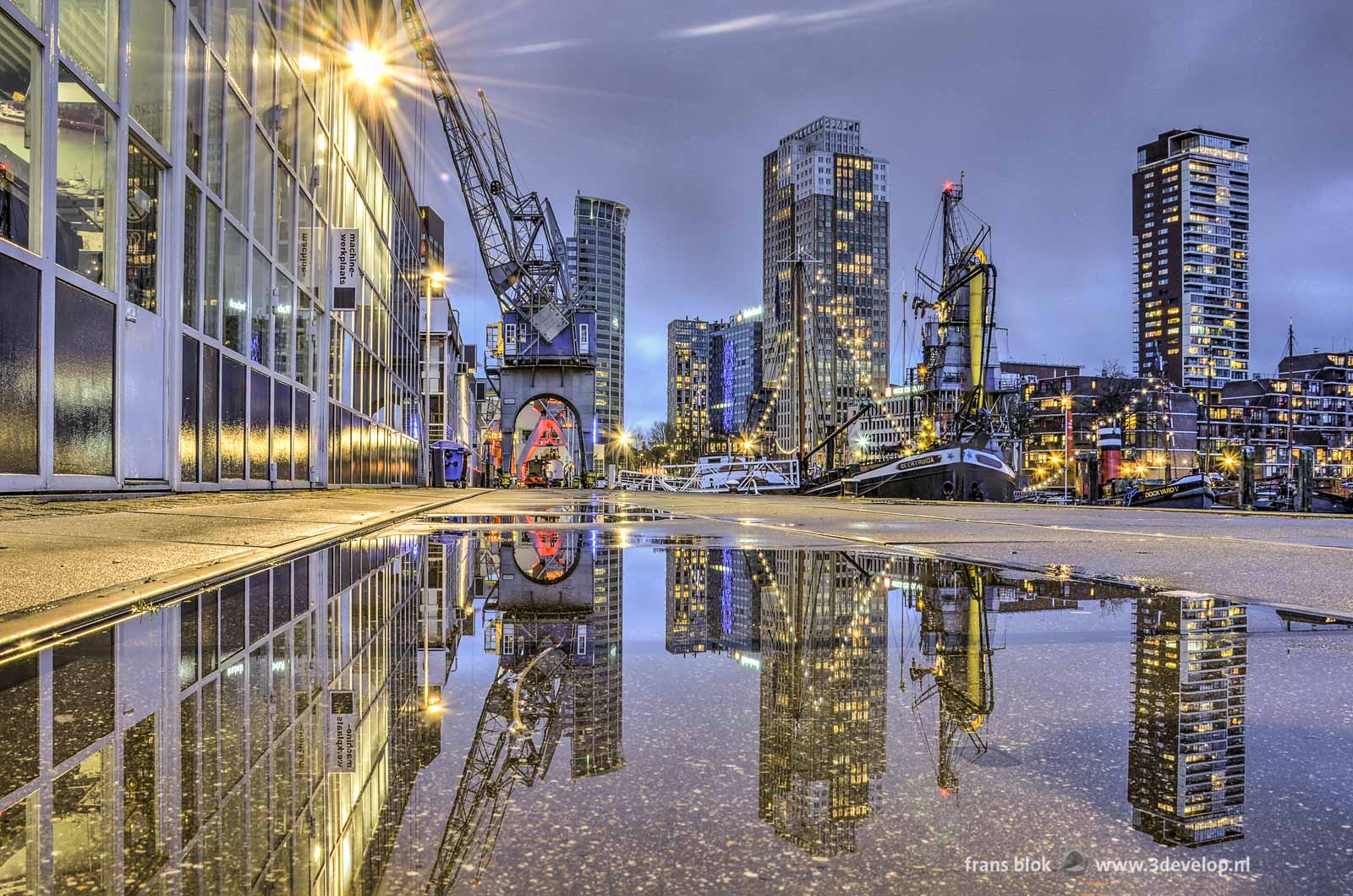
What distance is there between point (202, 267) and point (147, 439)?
3.61 metres

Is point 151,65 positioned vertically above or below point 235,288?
above

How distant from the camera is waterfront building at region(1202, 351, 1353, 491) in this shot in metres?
125

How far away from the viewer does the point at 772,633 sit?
311 cm

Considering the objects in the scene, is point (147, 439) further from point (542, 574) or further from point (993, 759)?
point (993, 759)

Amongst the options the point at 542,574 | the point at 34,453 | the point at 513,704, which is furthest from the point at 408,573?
the point at 34,453

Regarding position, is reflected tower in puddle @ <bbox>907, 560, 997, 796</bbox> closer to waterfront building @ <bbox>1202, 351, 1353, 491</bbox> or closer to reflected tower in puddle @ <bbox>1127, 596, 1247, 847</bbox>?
reflected tower in puddle @ <bbox>1127, 596, 1247, 847</bbox>

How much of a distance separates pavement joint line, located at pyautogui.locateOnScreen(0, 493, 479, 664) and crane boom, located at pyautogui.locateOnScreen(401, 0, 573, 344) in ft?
170

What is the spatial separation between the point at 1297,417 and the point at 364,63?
14463 cm

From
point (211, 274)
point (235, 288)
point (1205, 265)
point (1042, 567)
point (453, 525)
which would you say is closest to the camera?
point (1042, 567)

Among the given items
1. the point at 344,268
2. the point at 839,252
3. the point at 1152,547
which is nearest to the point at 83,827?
the point at 1152,547

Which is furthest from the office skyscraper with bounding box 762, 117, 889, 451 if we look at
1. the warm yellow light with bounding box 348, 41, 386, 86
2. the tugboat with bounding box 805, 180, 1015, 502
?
the warm yellow light with bounding box 348, 41, 386, 86

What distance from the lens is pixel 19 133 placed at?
9242 mm

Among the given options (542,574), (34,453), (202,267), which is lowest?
(542,574)

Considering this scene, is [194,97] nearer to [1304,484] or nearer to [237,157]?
[237,157]
